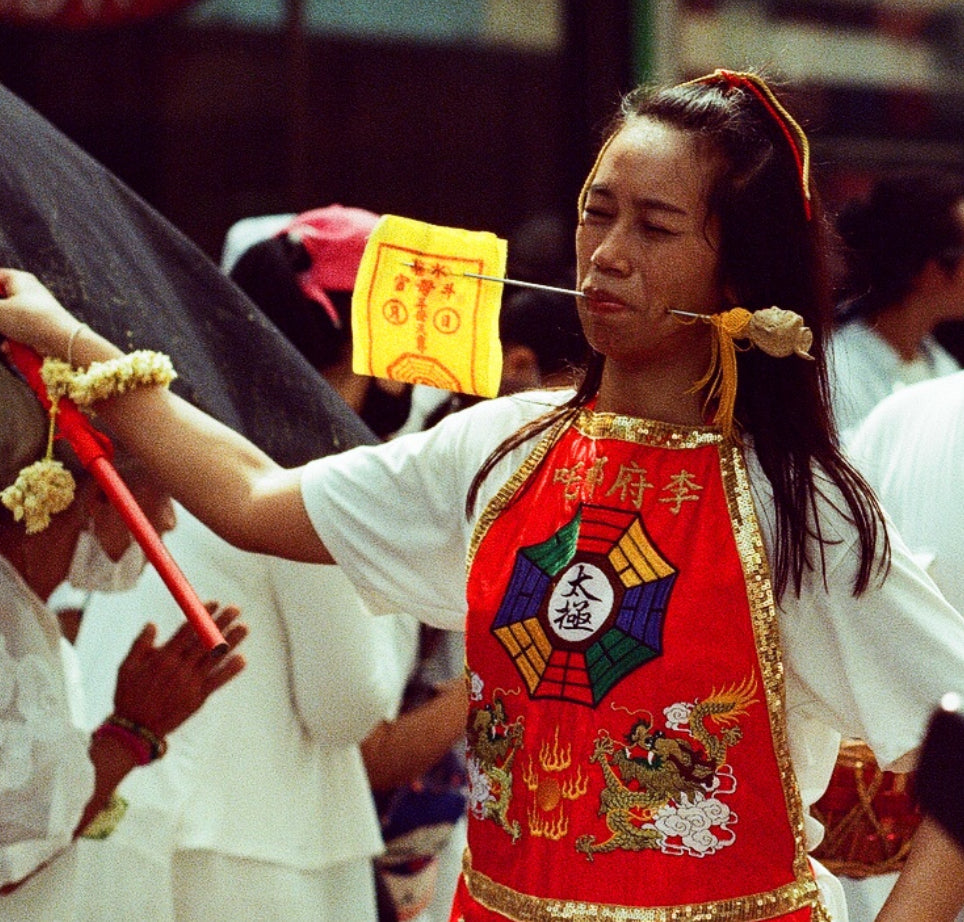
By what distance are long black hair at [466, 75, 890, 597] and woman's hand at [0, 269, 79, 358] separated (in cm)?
78

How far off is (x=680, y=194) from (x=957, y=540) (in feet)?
3.31

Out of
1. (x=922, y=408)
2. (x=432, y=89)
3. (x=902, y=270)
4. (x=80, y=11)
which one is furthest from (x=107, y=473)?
(x=432, y=89)

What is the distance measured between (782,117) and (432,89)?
17.0 ft

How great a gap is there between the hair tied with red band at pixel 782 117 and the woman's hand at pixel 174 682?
125 centimetres

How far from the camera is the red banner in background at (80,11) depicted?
19.1ft

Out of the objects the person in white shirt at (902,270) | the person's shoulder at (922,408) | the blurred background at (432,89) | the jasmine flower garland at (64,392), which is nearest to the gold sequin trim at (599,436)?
the jasmine flower garland at (64,392)

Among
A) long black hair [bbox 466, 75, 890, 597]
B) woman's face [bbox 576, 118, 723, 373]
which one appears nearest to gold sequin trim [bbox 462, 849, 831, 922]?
long black hair [bbox 466, 75, 890, 597]

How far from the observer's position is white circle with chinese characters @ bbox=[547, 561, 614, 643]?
7.00 ft

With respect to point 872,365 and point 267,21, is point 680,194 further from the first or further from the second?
point 267,21

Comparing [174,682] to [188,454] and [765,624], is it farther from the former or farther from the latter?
[765,624]

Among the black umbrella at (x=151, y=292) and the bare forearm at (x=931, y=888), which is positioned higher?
the black umbrella at (x=151, y=292)

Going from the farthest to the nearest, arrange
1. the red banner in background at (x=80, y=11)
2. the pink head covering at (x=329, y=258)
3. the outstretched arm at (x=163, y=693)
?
the red banner in background at (x=80, y=11)
the pink head covering at (x=329, y=258)
the outstretched arm at (x=163, y=693)

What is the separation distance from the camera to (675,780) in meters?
2.09

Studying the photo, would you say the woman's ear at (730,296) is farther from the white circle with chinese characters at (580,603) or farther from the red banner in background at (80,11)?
the red banner in background at (80,11)
